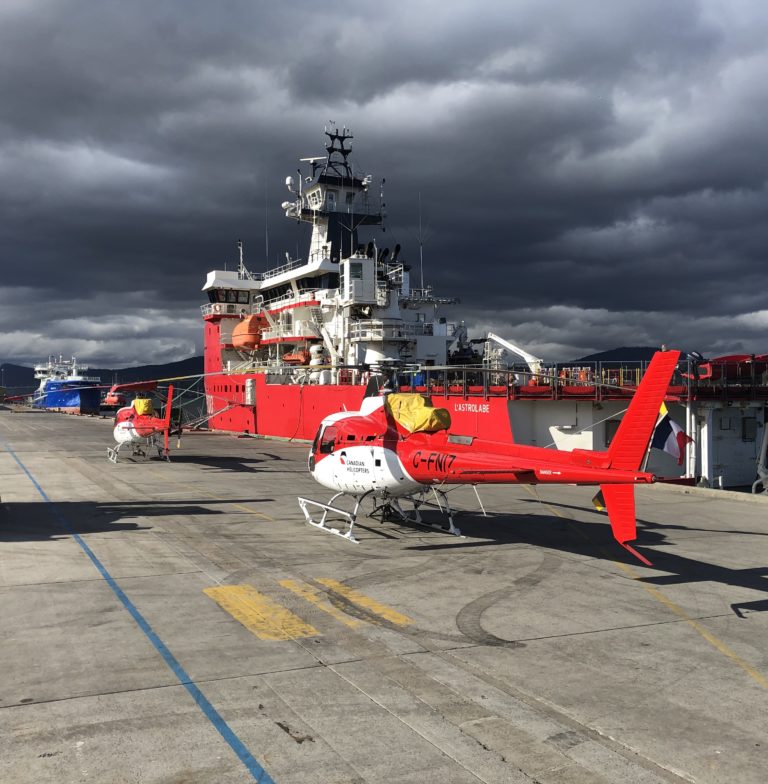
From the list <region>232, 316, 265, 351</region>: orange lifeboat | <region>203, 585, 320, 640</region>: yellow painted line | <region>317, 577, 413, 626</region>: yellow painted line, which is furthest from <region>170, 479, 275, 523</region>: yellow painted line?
<region>232, 316, 265, 351</region>: orange lifeboat

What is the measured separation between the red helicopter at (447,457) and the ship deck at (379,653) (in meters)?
1.19

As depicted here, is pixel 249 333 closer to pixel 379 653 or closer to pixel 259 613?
pixel 259 613

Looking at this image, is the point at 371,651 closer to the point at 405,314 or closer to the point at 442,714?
the point at 442,714

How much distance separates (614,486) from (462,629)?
146 inches

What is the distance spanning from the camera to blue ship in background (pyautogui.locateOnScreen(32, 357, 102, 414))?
324ft

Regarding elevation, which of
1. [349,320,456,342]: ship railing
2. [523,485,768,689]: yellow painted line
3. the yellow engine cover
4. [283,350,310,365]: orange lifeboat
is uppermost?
[349,320,456,342]: ship railing

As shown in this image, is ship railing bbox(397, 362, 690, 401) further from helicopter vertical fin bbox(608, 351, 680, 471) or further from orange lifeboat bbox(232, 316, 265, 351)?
→ orange lifeboat bbox(232, 316, 265, 351)

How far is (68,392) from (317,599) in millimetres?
99749

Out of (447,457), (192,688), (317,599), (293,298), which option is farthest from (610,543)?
(293,298)

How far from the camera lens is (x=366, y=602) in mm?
9992

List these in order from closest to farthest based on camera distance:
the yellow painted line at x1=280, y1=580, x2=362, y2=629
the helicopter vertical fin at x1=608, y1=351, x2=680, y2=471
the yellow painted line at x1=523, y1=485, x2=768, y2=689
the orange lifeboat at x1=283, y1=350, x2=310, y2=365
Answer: the yellow painted line at x1=523, y1=485, x2=768, y2=689, the yellow painted line at x1=280, y1=580, x2=362, y2=629, the helicopter vertical fin at x1=608, y1=351, x2=680, y2=471, the orange lifeboat at x1=283, y1=350, x2=310, y2=365

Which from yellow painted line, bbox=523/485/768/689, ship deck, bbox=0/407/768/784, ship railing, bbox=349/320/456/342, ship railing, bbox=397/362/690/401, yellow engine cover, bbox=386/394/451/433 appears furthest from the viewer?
ship railing, bbox=349/320/456/342

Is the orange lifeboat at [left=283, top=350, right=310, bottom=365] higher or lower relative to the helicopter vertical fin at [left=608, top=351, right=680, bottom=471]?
higher

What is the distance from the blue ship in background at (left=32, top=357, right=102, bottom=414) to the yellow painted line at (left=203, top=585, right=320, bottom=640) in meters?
78.8
